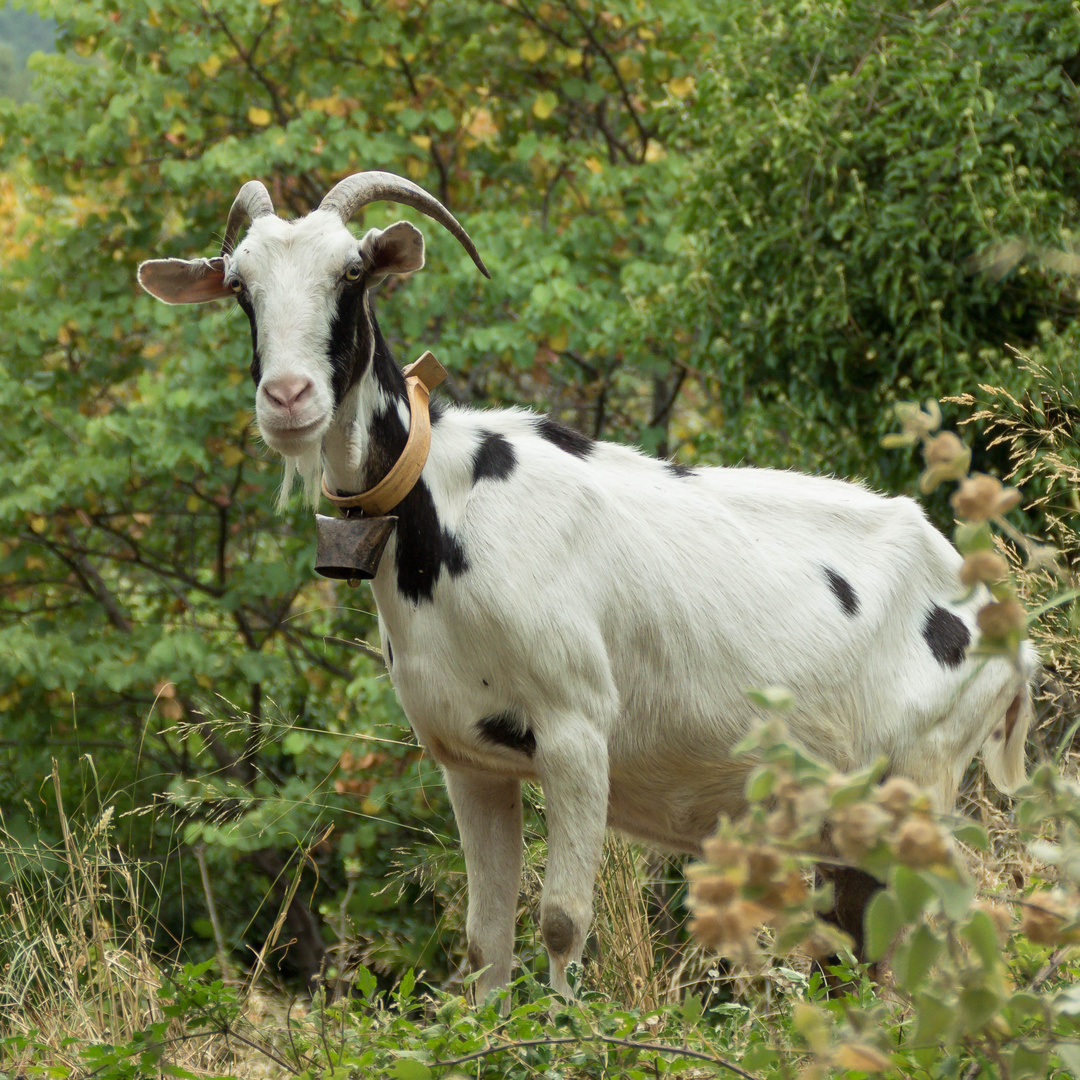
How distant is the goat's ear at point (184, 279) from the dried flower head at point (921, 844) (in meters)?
2.63

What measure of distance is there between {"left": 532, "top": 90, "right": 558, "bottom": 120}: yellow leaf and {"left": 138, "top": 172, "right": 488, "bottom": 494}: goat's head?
4767mm

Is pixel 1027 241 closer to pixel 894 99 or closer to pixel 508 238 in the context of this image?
pixel 894 99

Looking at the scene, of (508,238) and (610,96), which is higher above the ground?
(610,96)

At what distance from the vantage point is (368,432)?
3.08 m

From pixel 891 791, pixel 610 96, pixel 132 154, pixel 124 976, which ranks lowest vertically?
pixel 124 976

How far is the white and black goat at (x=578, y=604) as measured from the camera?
9.74ft

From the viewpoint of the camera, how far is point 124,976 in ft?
11.0

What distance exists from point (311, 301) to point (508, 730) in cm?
107

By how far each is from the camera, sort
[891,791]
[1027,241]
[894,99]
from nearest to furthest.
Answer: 1. [891,791]
2. [1027,241]
3. [894,99]

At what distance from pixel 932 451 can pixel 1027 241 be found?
4.14 meters

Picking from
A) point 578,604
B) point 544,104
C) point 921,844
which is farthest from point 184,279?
point 544,104

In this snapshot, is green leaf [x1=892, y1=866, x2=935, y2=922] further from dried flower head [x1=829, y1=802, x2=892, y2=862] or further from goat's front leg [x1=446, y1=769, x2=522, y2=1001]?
goat's front leg [x1=446, y1=769, x2=522, y2=1001]

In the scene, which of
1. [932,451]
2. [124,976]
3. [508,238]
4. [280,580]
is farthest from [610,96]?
Result: [932,451]

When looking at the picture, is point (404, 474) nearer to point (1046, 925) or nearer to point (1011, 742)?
point (1011, 742)
